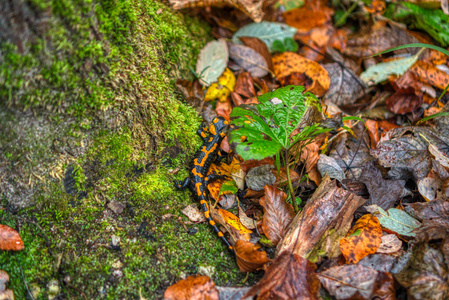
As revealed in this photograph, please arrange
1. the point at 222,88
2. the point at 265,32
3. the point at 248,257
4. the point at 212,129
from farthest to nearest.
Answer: the point at 265,32, the point at 222,88, the point at 212,129, the point at 248,257

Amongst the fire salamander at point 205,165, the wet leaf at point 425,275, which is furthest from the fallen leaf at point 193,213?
the wet leaf at point 425,275

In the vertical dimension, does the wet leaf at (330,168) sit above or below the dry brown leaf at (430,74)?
below

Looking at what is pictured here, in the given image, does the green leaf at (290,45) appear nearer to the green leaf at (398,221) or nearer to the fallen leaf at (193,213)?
the green leaf at (398,221)

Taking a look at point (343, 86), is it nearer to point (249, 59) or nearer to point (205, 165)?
point (249, 59)

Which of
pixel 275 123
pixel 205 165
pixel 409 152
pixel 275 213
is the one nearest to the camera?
pixel 275 123

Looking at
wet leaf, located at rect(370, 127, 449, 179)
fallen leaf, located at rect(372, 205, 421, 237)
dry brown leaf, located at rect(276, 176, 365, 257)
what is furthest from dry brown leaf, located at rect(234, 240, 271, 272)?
wet leaf, located at rect(370, 127, 449, 179)

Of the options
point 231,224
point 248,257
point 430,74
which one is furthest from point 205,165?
point 430,74

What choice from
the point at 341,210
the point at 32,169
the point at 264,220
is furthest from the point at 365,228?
the point at 32,169

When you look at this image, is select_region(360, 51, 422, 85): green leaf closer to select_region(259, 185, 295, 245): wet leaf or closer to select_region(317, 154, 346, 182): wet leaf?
select_region(317, 154, 346, 182): wet leaf
